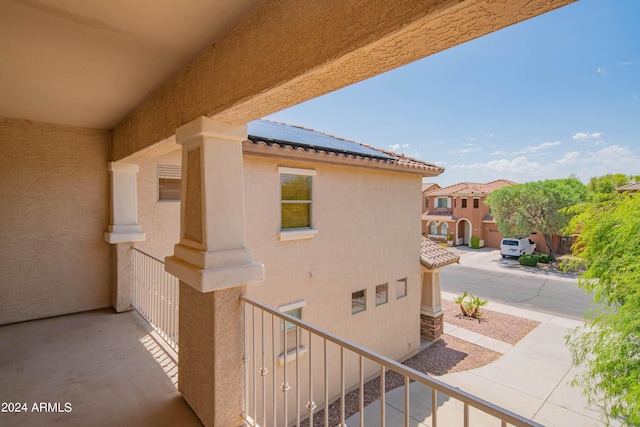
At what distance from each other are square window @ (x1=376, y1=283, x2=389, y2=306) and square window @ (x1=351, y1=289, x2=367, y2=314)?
1.97 ft

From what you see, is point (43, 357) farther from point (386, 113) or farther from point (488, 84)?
point (488, 84)

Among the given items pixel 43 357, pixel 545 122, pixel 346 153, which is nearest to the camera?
pixel 43 357

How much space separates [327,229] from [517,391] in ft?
18.1

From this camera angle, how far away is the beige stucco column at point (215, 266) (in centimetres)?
204


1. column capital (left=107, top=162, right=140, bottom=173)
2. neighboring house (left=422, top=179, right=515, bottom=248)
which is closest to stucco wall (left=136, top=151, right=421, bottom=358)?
Answer: column capital (left=107, top=162, right=140, bottom=173)

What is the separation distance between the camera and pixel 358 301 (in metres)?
7.47

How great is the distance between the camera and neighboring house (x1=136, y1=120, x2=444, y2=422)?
4961 mm

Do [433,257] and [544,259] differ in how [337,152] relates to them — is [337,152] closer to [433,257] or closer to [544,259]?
[433,257]

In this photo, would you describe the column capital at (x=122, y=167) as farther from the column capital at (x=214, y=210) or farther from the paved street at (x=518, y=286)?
the paved street at (x=518, y=286)

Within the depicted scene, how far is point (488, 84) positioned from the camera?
60.3ft

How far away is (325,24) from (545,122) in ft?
121

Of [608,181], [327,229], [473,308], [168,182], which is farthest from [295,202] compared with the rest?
[608,181]

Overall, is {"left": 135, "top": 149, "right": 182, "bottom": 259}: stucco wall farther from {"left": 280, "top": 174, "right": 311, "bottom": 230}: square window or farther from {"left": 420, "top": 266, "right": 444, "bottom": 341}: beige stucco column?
{"left": 420, "top": 266, "right": 444, "bottom": 341}: beige stucco column

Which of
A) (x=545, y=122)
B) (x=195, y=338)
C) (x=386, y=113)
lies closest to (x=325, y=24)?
(x=195, y=338)
